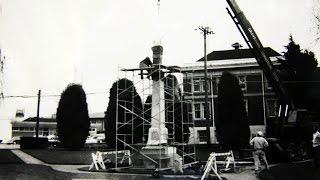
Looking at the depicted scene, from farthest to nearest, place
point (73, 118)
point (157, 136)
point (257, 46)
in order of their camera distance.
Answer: point (73, 118) → point (257, 46) → point (157, 136)

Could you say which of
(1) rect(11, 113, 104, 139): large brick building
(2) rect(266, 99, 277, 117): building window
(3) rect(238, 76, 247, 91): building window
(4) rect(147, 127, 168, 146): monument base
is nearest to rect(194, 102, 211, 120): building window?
(3) rect(238, 76, 247, 91): building window

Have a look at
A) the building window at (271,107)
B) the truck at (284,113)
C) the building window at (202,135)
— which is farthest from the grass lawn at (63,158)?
the building window at (271,107)

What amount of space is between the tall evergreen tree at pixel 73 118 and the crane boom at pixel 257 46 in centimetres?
2088

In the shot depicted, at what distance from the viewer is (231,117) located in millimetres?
33062

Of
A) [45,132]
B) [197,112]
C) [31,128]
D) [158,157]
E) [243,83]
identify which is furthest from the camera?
[31,128]

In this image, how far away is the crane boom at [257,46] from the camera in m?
20.2

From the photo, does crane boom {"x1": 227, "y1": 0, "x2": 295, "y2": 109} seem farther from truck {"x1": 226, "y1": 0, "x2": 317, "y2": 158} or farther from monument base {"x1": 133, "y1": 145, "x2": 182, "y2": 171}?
monument base {"x1": 133, "y1": 145, "x2": 182, "y2": 171}

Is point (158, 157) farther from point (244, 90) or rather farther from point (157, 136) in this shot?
point (244, 90)

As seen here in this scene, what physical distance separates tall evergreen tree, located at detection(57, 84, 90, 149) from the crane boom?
68.5ft

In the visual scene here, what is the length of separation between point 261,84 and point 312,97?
13558 millimetres

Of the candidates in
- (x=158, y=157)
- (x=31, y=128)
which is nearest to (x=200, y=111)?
(x=158, y=157)

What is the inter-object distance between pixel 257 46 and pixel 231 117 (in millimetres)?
13566

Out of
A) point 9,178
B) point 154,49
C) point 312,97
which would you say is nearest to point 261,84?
point 312,97

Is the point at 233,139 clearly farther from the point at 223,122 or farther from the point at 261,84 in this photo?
the point at 261,84
